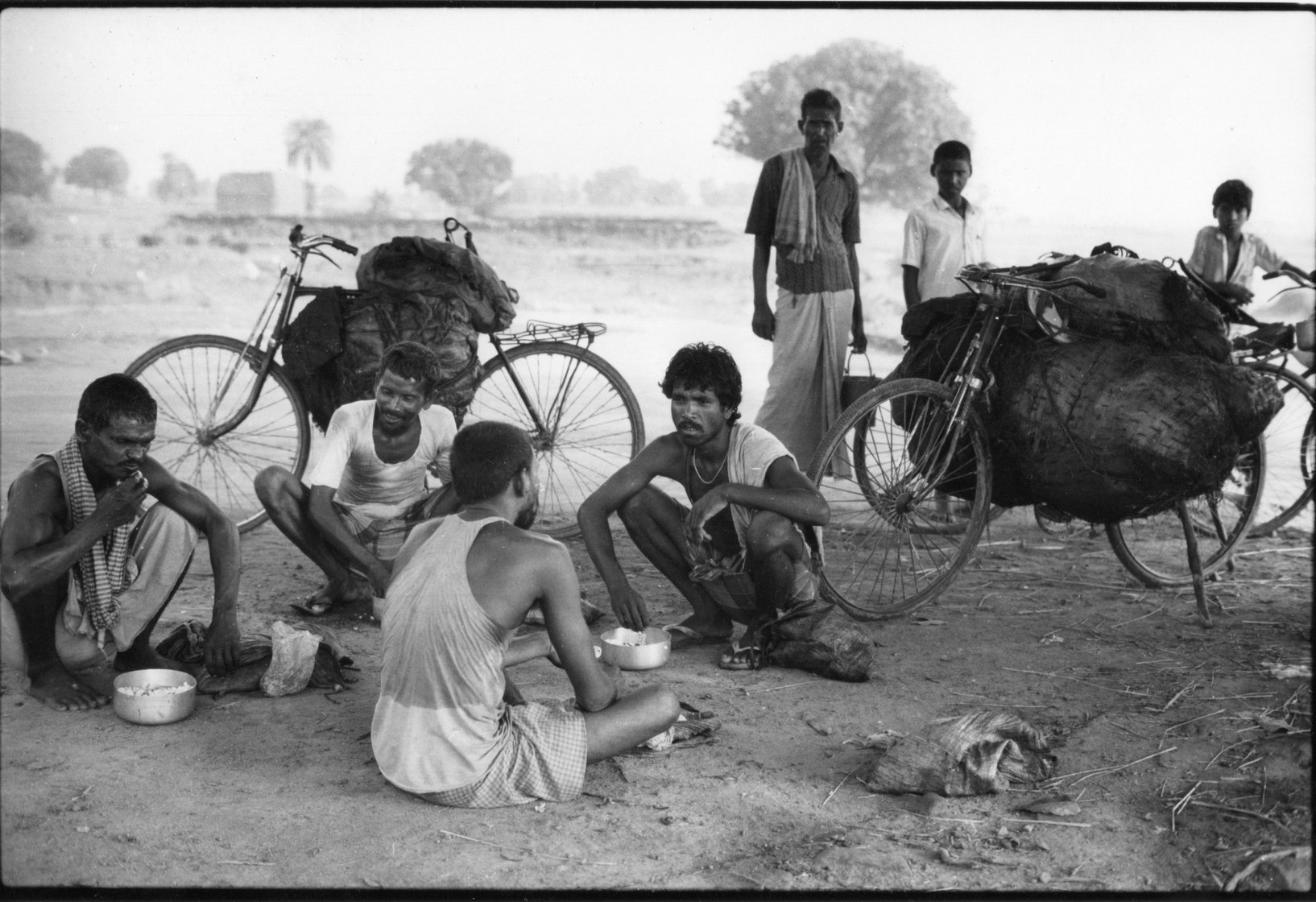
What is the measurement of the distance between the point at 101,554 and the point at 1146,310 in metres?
3.57

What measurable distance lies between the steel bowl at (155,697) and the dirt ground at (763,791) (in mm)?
42

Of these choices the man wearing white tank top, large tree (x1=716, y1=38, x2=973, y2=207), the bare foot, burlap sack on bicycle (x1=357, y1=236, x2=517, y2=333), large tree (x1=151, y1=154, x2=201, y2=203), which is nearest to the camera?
the man wearing white tank top

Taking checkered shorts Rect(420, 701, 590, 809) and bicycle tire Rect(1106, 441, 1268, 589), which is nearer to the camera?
checkered shorts Rect(420, 701, 590, 809)

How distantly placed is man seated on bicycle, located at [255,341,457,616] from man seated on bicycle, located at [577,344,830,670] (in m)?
0.69

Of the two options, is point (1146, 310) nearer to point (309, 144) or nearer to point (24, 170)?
point (24, 170)

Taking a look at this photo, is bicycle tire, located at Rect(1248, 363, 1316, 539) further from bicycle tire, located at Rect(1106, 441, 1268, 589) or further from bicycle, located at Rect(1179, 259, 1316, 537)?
bicycle tire, located at Rect(1106, 441, 1268, 589)

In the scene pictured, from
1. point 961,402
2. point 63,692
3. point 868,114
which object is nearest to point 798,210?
point 961,402

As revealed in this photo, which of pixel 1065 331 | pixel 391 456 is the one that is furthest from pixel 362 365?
pixel 1065 331

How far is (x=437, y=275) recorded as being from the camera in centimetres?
496

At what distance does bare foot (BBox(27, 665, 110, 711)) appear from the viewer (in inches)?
131

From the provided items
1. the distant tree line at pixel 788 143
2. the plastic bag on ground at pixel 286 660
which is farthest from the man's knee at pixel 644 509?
the distant tree line at pixel 788 143

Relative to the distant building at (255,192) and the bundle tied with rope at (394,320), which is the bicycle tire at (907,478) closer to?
the bundle tied with rope at (394,320)

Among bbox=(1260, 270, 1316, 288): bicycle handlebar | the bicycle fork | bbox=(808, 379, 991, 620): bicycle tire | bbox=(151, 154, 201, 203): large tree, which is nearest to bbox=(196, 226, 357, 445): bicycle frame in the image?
bbox=(808, 379, 991, 620): bicycle tire

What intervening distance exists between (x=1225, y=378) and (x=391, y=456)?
296cm
